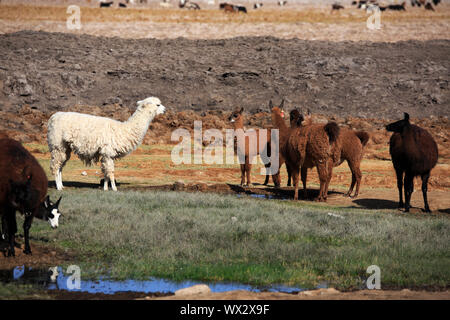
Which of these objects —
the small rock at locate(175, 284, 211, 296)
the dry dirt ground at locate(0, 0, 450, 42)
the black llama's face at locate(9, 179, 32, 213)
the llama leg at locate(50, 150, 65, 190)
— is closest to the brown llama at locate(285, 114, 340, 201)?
the llama leg at locate(50, 150, 65, 190)

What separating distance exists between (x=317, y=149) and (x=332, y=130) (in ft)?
2.03

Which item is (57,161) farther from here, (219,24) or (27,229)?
(219,24)

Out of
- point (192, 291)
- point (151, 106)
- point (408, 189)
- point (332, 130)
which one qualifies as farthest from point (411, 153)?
point (192, 291)

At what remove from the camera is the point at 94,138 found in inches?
645

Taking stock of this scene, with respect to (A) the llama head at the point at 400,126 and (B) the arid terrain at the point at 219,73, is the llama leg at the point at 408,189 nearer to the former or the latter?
(A) the llama head at the point at 400,126

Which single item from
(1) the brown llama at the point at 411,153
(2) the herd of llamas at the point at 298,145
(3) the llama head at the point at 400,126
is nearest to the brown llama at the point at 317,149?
(2) the herd of llamas at the point at 298,145

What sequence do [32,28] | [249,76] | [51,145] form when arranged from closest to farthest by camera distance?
[51,145], [249,76], [32,28]

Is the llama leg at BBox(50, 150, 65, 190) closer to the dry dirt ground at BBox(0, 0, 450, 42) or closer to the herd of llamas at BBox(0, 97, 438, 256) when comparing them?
the herd of llamas at BBox(0, 97, 438, 256)

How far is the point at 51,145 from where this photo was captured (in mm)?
16703

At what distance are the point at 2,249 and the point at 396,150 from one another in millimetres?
9004

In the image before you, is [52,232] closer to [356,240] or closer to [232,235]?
[232,235]

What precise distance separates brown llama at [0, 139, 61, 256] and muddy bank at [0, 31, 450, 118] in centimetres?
2942

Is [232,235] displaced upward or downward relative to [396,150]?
downward
